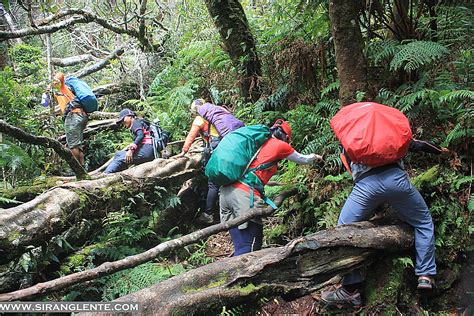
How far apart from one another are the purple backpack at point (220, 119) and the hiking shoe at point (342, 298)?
3.07m

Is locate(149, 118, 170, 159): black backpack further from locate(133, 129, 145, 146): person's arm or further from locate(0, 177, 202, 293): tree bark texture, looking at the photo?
locate(0, 177, 202, 293): tree bark texture

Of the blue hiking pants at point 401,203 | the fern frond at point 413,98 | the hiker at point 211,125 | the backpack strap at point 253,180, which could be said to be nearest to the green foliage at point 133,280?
the backpack strap at point 253,180

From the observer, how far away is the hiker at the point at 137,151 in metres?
7.47

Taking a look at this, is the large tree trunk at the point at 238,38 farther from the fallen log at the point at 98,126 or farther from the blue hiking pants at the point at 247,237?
the fallen log at the point at 98,126

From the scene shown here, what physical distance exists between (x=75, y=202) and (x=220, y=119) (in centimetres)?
256

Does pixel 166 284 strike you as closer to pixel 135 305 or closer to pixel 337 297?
pixel 135 305

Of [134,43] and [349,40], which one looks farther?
[134,43]

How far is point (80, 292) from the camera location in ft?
16.3

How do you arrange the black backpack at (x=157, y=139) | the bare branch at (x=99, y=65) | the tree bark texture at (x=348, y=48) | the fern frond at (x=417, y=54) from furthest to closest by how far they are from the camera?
the bare branch at (x=99, y=65) < the black backpack at (x=157, y=139) < the tree bark texture at (x=348, y=48) < the fern frond at (x=417, y=54)

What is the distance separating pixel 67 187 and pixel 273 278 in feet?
10.8

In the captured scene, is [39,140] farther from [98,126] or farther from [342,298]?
[98,126]

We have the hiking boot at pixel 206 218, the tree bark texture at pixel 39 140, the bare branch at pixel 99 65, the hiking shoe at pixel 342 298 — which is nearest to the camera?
the hiking shoe at pixel 342 298

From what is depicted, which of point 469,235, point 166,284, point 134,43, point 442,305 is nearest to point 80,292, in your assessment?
point 166,284

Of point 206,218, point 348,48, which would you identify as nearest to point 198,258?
point 206,218
